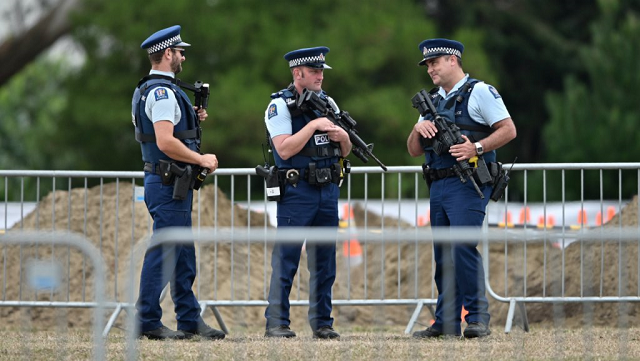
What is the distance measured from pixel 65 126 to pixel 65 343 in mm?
17504

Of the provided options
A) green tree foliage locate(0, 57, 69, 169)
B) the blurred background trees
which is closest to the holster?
the blurred background trees

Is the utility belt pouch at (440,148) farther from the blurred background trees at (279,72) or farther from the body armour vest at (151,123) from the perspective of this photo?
the blurred background trees at (279,72)

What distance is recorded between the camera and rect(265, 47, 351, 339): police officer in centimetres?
784

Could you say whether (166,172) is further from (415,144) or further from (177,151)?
(415,144)

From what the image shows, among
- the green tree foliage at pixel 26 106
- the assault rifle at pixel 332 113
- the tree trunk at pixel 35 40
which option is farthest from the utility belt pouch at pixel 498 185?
the green tree foliage at pixel 26 106

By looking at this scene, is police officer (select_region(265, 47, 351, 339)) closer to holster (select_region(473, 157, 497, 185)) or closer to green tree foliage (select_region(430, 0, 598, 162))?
holster (select_region(473, 157, 497, 185))

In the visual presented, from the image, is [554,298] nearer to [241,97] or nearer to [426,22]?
[241,97]

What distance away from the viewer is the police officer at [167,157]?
7680 mm

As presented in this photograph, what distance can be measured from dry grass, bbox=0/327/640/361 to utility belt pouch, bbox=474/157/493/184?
103cm

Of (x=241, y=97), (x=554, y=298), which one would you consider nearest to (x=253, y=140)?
(x=241, y=97)

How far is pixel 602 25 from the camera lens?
80.5ft

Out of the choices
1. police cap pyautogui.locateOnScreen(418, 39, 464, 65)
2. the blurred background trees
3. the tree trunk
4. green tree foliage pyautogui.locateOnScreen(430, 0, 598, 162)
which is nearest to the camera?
police cap pyautogui.locateOnScreen(418, 39, 464, 65)

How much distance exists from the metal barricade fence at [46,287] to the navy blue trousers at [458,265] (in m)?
2.24

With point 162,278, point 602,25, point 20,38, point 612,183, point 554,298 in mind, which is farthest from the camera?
point 20,38
